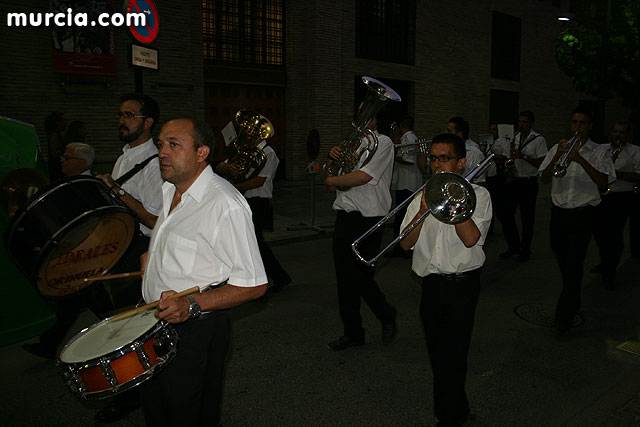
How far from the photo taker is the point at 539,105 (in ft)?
88.3

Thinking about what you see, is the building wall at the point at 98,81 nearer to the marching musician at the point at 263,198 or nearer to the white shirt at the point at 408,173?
the marching musician at the point at 263,198

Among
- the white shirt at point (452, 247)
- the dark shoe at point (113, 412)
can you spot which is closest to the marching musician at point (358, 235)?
the white shirt at point (452, 247)

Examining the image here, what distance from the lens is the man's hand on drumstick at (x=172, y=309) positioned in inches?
89.5

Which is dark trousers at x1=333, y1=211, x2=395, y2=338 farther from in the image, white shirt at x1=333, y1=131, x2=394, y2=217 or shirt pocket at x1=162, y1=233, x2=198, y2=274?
shirt pocket at x1=162, y1=233, x2=198, y2=274

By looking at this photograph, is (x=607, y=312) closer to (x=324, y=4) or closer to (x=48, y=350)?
(x=48, y=350)

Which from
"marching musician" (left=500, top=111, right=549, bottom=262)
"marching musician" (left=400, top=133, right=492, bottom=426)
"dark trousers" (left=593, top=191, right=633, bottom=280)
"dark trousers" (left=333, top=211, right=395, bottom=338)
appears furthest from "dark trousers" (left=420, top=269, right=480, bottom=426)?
"marching musician" (left=500, top=111, right=549, bottom=262)

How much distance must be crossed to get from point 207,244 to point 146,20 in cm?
548

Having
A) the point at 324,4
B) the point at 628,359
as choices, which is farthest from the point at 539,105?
the point at 628,359

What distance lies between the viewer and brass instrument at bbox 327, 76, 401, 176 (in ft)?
15.4

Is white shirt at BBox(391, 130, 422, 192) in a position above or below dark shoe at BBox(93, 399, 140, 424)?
above

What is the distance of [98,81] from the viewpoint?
1222 centimetres

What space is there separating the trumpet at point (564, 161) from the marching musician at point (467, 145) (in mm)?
1534

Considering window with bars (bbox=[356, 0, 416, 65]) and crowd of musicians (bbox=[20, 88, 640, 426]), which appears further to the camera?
window with bars (bbox=[356, 0, 416, 65])

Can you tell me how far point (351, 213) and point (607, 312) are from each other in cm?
318
